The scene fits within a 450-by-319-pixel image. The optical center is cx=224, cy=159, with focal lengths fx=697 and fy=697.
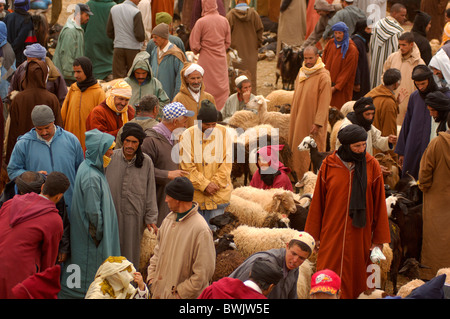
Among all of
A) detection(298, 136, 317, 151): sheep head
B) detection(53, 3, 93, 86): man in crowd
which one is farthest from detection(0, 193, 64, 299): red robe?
detection(53, 3, 93, 86): man in crowd

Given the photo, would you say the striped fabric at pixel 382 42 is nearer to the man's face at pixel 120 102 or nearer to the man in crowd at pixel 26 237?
the man's face at pixel 120 102

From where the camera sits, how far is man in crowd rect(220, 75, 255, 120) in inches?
387

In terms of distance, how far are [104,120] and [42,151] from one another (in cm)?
111

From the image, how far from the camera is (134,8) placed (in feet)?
36.4

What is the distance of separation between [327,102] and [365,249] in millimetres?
3285

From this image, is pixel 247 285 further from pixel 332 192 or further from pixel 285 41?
pixel 285 41

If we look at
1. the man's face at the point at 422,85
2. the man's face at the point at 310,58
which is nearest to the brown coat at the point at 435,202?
the man's face at the point at 422,85

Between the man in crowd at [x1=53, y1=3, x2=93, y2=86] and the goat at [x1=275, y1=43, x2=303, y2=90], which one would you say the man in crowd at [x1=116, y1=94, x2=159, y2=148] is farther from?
the goat at [x1=275, y1=43, x2=303, y2=90]

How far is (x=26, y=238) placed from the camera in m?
5.13

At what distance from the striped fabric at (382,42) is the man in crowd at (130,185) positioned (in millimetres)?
5959

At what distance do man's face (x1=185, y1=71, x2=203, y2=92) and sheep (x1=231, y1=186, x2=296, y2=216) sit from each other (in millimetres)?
1390

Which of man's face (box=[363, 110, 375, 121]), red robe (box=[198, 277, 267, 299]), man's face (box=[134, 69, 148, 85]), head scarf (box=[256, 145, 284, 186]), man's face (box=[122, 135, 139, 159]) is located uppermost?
man's face (box=[134, 69, 148, 85])

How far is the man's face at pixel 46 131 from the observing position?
20.9 ft

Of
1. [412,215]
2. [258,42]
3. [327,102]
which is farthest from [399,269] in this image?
[258,42]
